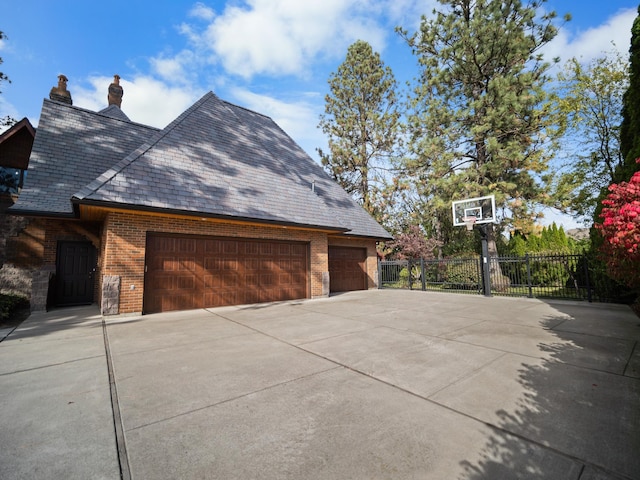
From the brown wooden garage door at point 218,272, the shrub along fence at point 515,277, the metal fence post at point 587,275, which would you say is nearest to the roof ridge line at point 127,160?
the brown wooden garage door at point 218,272

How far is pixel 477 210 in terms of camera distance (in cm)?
1252

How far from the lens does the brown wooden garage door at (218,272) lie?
8.18 meters

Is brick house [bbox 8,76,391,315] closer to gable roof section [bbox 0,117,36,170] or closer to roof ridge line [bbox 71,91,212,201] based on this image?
roof ridge line [bbox 71,91,212,201]

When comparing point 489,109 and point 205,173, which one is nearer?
point 205,173

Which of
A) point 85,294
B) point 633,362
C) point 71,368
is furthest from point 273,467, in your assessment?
point 85,294

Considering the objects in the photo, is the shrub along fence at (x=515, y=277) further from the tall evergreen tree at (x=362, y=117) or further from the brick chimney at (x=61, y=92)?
the brick chimney at (x=61, y=92)

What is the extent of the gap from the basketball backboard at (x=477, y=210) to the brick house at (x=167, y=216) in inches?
197

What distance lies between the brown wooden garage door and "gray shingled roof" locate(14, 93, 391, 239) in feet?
4.03

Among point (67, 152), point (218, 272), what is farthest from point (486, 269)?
point (67, 152)

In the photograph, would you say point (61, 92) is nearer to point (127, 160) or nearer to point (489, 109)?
point (127, 160)

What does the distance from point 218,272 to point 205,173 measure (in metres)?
3.34

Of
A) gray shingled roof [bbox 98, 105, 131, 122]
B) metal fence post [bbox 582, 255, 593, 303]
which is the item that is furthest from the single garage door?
gray shingled roof [bbox 98, 105, 131, 122]

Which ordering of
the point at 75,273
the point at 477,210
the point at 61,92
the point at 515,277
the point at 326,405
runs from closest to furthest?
the point at 326,405
the point at 75,273
the point at 477,210
the point at 515,277
the point at 61,92

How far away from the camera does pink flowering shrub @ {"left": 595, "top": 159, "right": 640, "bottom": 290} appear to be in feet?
12.4
